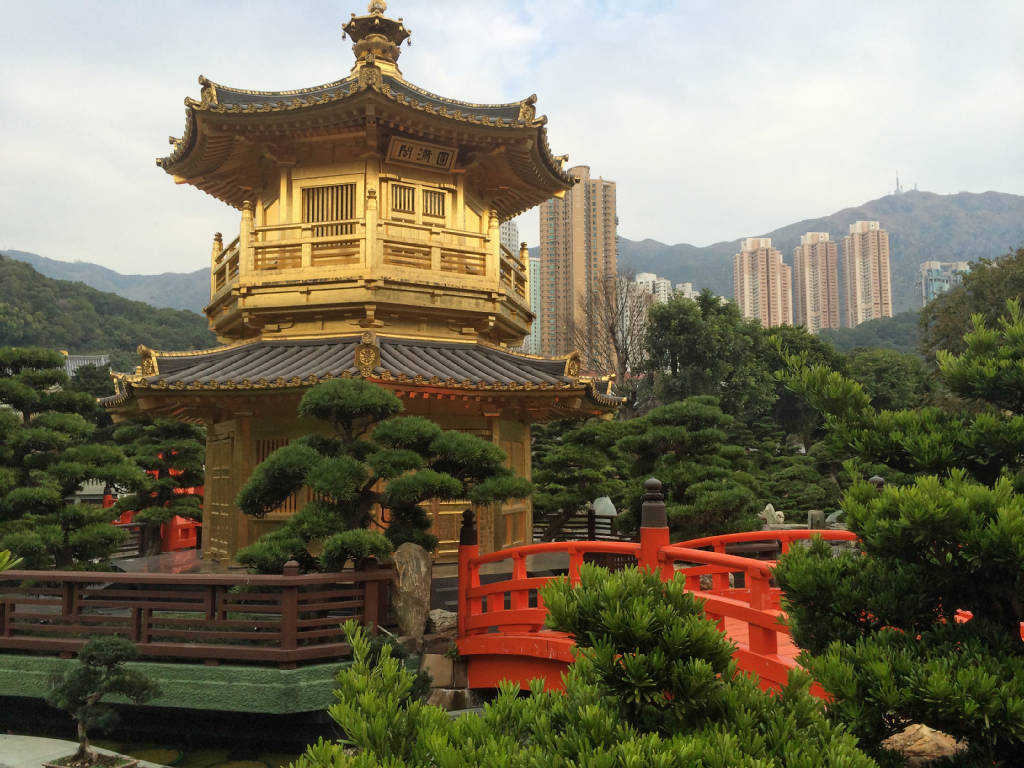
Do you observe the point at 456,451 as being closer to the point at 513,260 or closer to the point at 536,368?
the point at 536,368

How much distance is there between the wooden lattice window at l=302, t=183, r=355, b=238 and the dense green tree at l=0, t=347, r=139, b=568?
16.7ft

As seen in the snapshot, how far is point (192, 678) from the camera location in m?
7.66

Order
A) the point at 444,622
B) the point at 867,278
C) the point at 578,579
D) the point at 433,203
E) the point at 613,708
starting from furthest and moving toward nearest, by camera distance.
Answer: the point at 867,278, the point at 433,203, the point at 444,622, the point at 578,579, the point at 613,708

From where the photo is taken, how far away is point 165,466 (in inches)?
765

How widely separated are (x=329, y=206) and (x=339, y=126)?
4.69 feet

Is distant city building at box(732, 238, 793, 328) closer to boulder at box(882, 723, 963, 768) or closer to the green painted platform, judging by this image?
boulder at box(882, 723, 963, 768)

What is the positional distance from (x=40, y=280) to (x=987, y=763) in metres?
90.7

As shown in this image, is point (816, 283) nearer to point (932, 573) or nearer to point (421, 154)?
point (421, 154)

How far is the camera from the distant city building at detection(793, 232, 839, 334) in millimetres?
129125

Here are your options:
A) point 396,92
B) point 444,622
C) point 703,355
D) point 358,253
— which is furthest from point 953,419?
point 703,355

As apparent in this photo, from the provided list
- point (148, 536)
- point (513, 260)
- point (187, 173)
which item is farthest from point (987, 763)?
point (148, 536)

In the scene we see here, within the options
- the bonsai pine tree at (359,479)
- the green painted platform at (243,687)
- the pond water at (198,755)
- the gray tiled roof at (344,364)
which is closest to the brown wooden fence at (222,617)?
the green painted platform at (243,687)

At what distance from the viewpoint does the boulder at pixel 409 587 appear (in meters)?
8.26

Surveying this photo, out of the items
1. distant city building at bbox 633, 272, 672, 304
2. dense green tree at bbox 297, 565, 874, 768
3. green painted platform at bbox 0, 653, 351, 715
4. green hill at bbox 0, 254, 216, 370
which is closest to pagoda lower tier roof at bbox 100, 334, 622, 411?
green painted platform at bbox 0, 653, 351, 715
